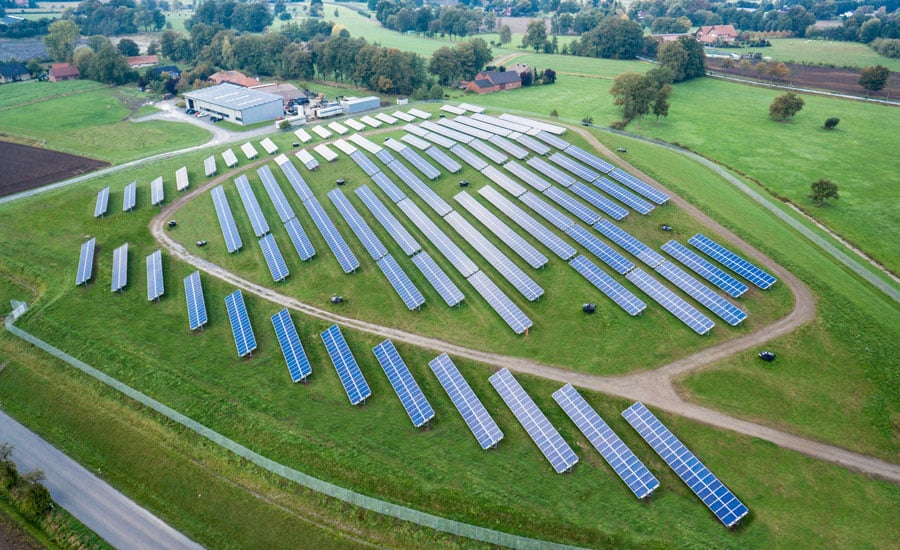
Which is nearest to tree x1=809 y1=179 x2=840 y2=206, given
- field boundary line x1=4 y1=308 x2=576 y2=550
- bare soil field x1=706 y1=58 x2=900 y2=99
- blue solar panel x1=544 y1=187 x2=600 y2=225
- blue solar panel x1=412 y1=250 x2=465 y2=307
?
blue solar panel x1=544 y1=187 x2=600 y2=225

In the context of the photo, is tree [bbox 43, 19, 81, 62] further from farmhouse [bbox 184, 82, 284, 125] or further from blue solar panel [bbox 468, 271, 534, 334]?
blue solar panel [bbox 468, 271, 534, 334]

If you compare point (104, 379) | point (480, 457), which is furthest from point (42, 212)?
point (480, 457)

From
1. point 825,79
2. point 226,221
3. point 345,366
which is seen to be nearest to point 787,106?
point 825,79

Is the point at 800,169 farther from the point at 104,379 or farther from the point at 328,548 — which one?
the point at 104,379

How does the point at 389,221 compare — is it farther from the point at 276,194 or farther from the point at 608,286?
the point at 608,286

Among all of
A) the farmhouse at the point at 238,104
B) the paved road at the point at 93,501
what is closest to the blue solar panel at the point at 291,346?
the paved road at the point at 93,501
